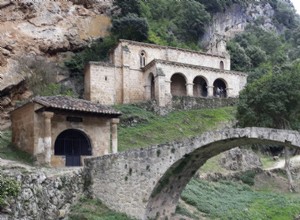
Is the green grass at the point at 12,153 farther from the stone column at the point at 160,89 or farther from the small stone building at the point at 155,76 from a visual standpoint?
the stone column at the point at 160,89

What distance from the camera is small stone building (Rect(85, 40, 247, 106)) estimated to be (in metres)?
49.3

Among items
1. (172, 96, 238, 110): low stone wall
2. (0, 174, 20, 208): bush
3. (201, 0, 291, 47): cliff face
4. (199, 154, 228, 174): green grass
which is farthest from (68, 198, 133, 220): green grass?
(201, 0, 291, 47): cliff face

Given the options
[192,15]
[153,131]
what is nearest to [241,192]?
[153,131]

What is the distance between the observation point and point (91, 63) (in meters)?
48.5

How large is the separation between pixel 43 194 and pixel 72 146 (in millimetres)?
7782

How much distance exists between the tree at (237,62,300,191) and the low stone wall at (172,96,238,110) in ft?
39.0

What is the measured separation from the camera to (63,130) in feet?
82.0

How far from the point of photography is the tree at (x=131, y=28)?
56.9m

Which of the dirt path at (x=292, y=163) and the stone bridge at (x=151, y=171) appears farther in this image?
the dirt path at (x=292, y=163)

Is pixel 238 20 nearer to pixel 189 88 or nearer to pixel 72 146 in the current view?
pixel 189 88

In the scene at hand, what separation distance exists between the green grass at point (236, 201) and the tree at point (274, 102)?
25.0 ft

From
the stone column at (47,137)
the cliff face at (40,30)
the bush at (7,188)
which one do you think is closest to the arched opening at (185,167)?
the bush at (7,188)

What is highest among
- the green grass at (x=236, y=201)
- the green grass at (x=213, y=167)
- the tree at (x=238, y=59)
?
the tree at (x=238, y=59)

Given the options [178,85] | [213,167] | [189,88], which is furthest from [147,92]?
[213,167]
